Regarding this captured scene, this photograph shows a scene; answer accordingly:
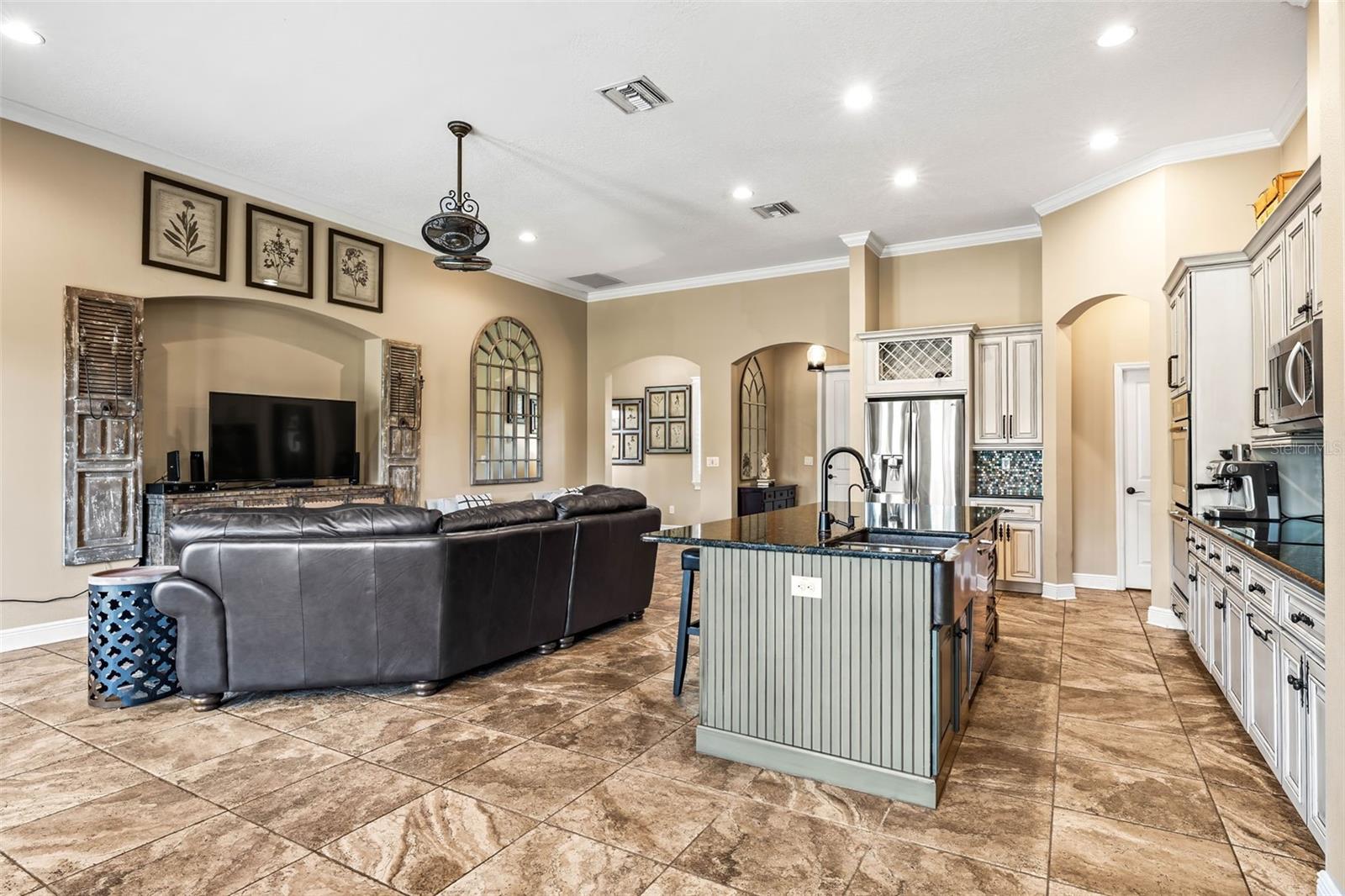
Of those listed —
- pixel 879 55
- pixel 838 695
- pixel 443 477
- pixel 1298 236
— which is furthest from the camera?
pixel 443 477

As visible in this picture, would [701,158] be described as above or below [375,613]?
above

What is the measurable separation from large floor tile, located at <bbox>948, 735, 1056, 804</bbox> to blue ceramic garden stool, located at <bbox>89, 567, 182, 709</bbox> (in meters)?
3.54

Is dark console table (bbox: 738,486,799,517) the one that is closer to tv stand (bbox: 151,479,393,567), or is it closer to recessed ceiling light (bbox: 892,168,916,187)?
recessed ceiling light (bbox: 892,168,916,187)

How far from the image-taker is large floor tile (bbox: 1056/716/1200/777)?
2730 millimetres

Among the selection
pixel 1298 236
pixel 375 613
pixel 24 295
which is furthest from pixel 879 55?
pixel 24 295

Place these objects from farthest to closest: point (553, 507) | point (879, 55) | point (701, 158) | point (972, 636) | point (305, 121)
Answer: point (701, 158)
point (305, 121)
point (553, 507)
point (879, 55)
point (972, 636)

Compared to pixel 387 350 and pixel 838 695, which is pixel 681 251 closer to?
pixel 387 350

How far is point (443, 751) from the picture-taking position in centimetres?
281

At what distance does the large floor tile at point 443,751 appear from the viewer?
2648 mm

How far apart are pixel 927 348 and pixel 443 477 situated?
4880 mm

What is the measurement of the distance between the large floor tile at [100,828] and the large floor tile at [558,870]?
1.04 metres

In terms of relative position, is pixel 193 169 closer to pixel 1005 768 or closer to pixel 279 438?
pixel 279 438

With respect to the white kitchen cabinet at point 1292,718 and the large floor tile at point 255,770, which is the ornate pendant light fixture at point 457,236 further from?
the white kitchen cabinet at point 1292,718

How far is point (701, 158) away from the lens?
5031 mm
